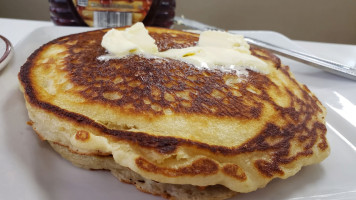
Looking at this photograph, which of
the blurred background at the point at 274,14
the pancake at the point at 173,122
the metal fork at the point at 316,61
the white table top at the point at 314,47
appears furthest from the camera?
the blurred background at the point at 274,14

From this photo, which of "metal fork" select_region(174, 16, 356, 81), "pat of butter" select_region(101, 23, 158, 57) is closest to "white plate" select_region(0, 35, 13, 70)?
"pat of butter" select_region(101, 23, 158, 57)

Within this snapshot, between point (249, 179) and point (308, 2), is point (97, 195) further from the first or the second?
point (308, 2)

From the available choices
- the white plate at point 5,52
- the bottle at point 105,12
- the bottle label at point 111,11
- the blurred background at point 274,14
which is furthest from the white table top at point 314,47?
the blurred background at point 274,14

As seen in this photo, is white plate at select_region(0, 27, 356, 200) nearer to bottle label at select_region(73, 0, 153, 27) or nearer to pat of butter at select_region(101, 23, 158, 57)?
pat of butter at select_region(101, 23, 158, 57)

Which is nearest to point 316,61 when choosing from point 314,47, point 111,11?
point 314,47

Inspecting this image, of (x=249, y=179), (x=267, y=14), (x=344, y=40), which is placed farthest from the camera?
(x=344, y=40)

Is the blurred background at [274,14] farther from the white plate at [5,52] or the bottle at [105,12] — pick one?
the white plate at [5,52]

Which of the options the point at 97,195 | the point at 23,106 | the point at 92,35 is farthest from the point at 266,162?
the point at 92,35

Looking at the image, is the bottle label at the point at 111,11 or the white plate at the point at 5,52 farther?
the bottle label at the point at 111,11
